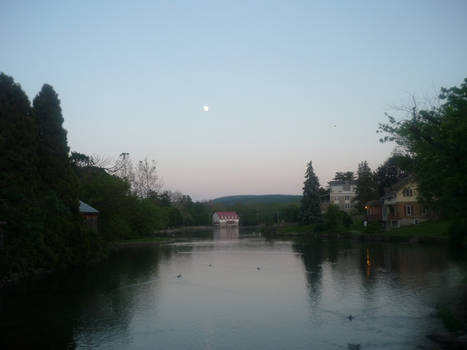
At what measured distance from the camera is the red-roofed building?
152375mm

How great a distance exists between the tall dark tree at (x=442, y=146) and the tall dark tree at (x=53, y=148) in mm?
23928

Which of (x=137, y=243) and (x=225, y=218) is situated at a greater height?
(x=225, y=218)

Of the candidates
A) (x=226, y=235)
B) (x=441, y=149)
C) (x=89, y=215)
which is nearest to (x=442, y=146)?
(x=441, y=149)

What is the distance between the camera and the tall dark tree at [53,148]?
3228 cm

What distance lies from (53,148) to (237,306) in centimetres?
2040

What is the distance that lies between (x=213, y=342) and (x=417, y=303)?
9134 millimetres

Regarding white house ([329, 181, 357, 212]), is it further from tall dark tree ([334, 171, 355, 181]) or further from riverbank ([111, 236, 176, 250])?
riverbank ([111, 236, 176, 250])

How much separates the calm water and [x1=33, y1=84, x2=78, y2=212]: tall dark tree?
249 inches

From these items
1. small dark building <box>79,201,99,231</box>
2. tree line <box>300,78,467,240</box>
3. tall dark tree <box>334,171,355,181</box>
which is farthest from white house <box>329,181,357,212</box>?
tree line <box>300,78,467,240</box>

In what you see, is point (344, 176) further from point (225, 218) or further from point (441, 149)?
point (441, 149)

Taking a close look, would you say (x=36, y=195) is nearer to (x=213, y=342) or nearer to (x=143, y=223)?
(x=213, y=342)

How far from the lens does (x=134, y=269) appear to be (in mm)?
31797

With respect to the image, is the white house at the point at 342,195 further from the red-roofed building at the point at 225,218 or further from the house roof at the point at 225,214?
the house roof at the point at 225,214

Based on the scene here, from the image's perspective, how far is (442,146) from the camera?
603 inches
